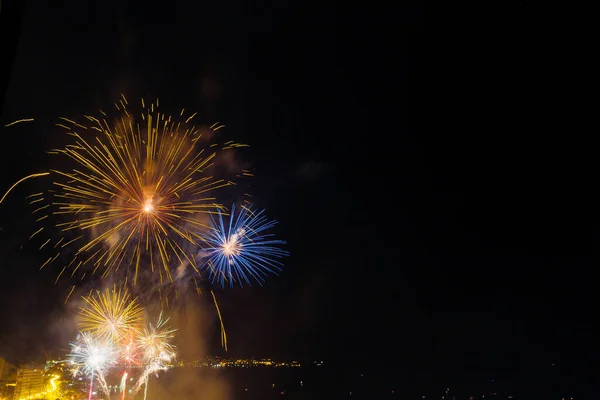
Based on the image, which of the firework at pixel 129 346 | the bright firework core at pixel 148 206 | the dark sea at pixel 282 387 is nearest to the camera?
the bright firework core at pixel 148 206

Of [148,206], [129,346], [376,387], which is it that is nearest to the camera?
[148,206]

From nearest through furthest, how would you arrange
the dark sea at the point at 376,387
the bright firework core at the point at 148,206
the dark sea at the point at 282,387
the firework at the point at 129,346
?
the bright firework core at the point at 148,206
the firework at the point at 129,346
the dark sea at the point at 282,387
the dark sea at the point at 376,387

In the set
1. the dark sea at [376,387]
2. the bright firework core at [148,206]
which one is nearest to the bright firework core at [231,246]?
the bright firework core at [148,206]

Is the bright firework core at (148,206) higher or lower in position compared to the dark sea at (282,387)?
lower

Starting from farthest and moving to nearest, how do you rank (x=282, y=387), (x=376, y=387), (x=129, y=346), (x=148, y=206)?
(x=376, y=387), (x=282, y=387), (x=129, y=346), (x=148, y=206)

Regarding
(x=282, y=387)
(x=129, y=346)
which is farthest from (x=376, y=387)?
(x=129, y=346)

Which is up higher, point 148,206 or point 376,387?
point 376,387

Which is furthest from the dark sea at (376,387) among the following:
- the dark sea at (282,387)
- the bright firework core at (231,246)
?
the bright firework core at (231,246)

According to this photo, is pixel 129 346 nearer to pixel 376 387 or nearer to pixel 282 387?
pixel 282 387

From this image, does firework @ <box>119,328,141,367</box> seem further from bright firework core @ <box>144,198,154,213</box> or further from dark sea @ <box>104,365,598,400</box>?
dark sea @ <box>104,365,598,400</box>

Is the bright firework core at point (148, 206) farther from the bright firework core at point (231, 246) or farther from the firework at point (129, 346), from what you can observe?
the firework at point (129, 346)

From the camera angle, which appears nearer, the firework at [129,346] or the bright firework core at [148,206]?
the bright firework core at [148,206]

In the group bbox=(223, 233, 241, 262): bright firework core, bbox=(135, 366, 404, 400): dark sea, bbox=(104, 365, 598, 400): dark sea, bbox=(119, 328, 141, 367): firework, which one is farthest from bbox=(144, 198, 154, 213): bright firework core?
bbox=(104, 365, 598, 400): dark sea

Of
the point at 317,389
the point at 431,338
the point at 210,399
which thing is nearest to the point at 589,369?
the point at 431,338
